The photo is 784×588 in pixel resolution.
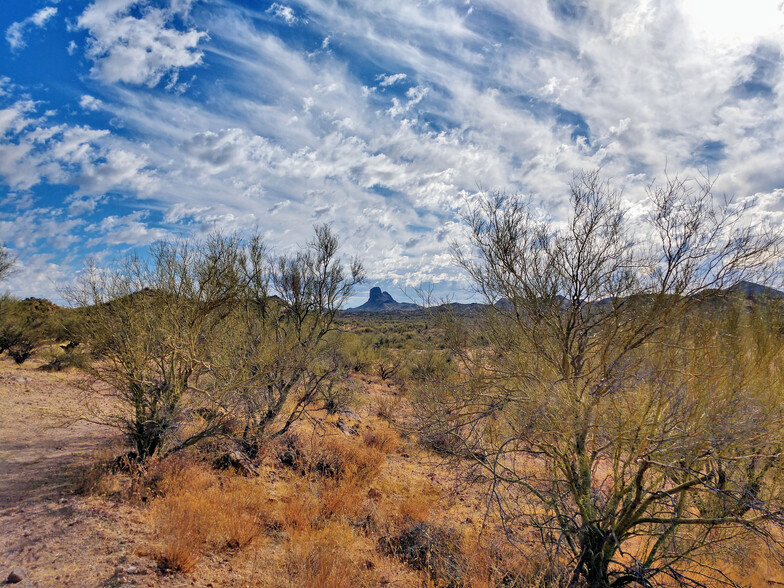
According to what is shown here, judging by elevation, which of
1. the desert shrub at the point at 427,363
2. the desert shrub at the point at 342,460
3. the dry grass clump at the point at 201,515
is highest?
the desert shrub at the point at 427,363

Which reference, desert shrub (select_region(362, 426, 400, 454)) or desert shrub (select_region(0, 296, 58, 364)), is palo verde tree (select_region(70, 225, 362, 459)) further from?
desert shrub (select_region(0, 296, 58, 364))

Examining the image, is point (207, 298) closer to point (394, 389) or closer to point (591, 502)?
point (591, 502)

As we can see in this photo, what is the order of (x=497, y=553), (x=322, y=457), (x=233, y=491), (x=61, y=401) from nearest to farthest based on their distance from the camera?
1. (x=497, y=553)
2. (x=233, y=491)
3. (x=322, y=457)
4. (x=61, y=401)

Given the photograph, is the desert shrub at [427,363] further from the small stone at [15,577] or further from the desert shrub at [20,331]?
the desert shrub at [20,331]

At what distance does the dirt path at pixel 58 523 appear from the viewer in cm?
440

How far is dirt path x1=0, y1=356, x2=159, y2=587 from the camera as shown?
4.40 metres

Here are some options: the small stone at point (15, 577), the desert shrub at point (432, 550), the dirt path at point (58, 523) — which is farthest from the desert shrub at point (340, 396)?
the small stone at point (15, 577)

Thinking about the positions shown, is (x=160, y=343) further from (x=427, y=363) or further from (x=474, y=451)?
(x=427, y=363)

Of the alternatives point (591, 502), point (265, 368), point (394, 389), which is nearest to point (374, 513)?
point (265, 368)

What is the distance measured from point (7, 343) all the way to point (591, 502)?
2376 centimetres

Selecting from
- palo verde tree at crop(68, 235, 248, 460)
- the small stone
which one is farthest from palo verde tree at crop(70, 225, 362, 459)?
the small stone

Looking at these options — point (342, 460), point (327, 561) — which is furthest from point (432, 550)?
point (342, 460)

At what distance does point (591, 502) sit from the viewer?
15.4 feet

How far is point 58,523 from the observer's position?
208 inches
